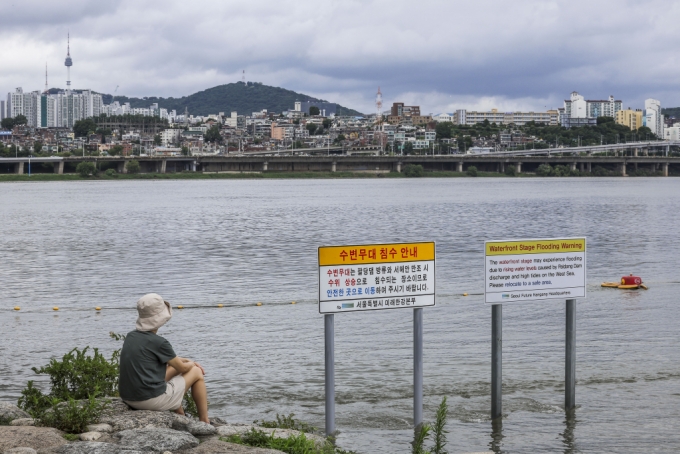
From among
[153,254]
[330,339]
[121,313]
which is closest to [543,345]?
[330,339]

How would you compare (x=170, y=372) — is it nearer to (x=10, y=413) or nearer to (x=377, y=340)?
(x=10, y=413)

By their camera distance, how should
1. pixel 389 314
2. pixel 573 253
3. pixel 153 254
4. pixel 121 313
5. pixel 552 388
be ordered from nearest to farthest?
1. pixel 573 253
2. pixel 552 388
3. pixel 389 314
4. pixel 121 313
5. pixel 153 254

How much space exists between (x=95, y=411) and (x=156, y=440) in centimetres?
109

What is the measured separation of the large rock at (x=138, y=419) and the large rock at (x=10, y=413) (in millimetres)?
1015

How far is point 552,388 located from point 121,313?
11.4 m

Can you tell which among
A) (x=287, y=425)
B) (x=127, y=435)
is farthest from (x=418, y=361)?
(x=127, y=435)

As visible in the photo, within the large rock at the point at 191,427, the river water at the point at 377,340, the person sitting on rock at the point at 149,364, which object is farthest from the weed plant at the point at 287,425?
the person sitting on rock at the point at 149,364

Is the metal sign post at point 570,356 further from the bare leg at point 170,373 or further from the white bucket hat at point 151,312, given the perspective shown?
the white bucket hat at point 151,312

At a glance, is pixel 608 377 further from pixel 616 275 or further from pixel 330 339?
pixel 616 275

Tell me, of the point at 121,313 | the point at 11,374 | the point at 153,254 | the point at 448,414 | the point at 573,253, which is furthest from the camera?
the point at 153,254

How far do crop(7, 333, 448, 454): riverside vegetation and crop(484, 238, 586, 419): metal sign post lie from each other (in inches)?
56.0

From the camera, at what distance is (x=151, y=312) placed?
9.05m

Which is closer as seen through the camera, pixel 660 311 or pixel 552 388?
pixel 552 388

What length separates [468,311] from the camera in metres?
21.1
